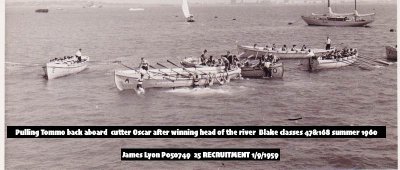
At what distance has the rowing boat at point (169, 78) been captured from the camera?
3353cm

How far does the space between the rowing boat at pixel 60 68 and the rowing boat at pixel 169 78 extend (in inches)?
268

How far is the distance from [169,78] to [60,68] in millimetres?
9915

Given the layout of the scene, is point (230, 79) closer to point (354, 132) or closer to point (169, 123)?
point (169, 123)

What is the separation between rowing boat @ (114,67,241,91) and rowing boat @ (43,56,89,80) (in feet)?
22.3

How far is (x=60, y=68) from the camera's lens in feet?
124

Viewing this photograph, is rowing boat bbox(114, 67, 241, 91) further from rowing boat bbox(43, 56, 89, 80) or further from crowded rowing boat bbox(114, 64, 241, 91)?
rowing boat bbox(43, 56, 89, 80)

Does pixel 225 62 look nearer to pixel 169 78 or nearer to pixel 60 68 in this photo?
pixel 169 78

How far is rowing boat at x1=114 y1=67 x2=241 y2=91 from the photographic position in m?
33.5

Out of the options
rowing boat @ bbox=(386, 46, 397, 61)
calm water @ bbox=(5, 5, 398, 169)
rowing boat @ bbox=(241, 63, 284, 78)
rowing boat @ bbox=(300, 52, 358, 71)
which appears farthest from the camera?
rowing boat @ bbox=(386, 46, 397, 61)

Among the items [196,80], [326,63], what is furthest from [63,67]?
[326,63]

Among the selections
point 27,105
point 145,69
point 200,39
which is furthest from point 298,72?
point 200,39

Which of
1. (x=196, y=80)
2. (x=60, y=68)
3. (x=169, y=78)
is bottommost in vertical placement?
(x=196, y=80)

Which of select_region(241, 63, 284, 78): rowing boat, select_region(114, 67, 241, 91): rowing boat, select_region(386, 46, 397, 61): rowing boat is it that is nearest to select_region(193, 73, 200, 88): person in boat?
select_region(114, 67, 241, 91): rowing boat

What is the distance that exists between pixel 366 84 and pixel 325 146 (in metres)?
15.1
